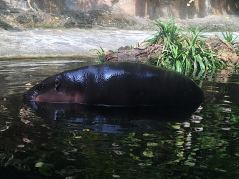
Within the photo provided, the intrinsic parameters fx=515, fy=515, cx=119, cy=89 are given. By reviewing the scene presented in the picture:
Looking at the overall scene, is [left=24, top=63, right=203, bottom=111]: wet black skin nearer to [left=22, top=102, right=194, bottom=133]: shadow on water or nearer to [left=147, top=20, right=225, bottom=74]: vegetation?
[left=22, top=102, right=194, bottom=133]: shadow on water

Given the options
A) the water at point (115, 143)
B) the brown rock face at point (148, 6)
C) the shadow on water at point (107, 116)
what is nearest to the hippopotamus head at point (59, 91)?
the shadow on water at point (107, 116)

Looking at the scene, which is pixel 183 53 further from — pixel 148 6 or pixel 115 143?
pixel 148 6

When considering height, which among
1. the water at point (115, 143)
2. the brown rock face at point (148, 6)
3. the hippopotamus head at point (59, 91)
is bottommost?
the water at point (115, 143)

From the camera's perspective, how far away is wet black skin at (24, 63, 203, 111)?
5645 millimetres

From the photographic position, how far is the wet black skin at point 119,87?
5.64 metres

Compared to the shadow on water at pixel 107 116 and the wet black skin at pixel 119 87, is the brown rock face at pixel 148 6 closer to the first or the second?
the wet black skin at pixel 119 87

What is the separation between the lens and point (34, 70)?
9227 millimetres

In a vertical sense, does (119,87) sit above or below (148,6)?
below

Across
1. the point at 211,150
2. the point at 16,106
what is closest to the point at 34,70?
the point at 16,106

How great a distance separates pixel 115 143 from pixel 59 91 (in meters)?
1.79

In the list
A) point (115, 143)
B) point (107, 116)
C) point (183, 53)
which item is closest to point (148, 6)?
point (183, 53)

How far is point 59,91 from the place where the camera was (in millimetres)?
5754

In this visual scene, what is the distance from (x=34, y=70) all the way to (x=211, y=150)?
573 cm

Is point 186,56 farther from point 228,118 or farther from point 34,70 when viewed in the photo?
point 228,118
